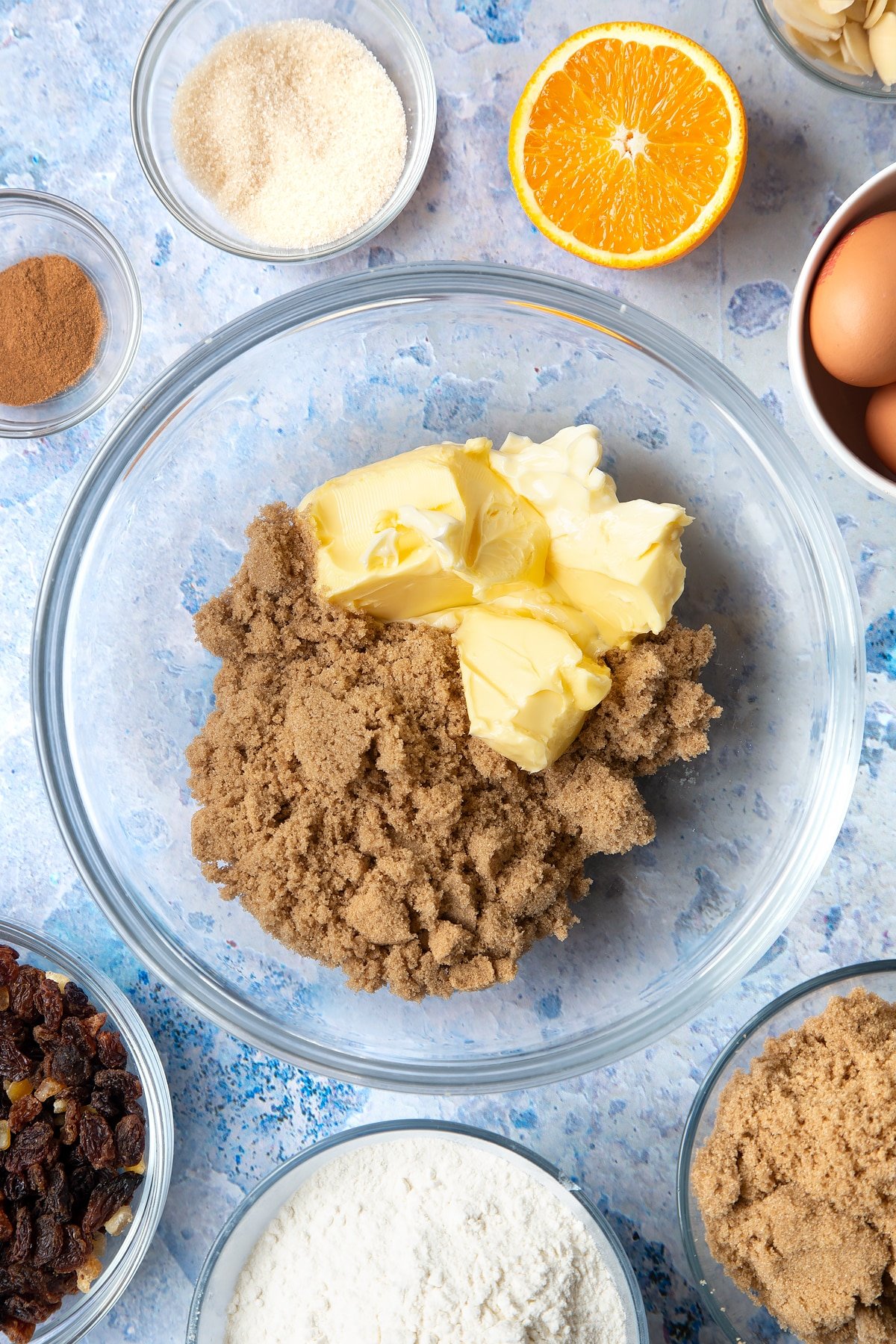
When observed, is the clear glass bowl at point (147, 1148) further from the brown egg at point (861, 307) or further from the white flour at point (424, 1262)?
the brown egg at point (861, 307)

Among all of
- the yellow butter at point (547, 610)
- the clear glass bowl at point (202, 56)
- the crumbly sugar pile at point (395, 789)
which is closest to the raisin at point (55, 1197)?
the crumbly sugar pile at point (395, 789)

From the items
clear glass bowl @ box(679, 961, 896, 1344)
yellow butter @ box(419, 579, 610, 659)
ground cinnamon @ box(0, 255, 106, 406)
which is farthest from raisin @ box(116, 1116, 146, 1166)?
ground cinnamon @ box(0, 255, 106, 406)

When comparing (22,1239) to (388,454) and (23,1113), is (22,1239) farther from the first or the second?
(388,454)

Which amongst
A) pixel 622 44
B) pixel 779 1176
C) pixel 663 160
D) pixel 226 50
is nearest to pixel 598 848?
pixel 779 1176

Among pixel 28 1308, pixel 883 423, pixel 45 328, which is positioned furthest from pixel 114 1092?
pixel 883 423

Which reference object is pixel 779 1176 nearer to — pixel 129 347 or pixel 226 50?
pixel 129 347

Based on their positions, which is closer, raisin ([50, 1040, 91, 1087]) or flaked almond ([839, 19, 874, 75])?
flaked almond ([839, 19, 874, 75])

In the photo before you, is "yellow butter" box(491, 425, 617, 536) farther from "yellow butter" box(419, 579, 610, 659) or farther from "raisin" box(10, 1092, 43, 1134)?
"raisin" box(10, 1092, 43, 1134)
